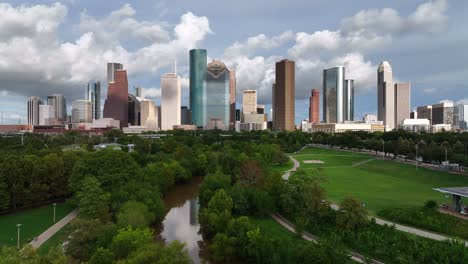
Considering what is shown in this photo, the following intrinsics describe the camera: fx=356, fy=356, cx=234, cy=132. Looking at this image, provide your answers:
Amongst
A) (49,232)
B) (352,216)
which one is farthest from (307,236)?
(49,232)

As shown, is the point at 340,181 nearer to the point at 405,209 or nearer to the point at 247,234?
the point at 405,209

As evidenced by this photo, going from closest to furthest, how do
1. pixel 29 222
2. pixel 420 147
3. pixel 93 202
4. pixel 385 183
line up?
pixel 93 202 < pixel 29 222 < pixel 385 183 < pixel 420 147

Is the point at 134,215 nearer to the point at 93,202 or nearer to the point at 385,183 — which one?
the point at 93,202

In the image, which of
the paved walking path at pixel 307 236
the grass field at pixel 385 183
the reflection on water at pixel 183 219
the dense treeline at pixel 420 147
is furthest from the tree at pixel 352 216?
the dense treeline at pixel 420 147

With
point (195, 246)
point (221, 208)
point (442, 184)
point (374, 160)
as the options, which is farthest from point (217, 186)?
point (374, 160)

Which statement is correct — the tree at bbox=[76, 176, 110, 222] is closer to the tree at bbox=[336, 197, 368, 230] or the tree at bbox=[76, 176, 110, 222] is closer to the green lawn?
the green lawn

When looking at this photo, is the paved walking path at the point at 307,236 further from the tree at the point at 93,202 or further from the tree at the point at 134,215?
the tree at the point at 93,202
